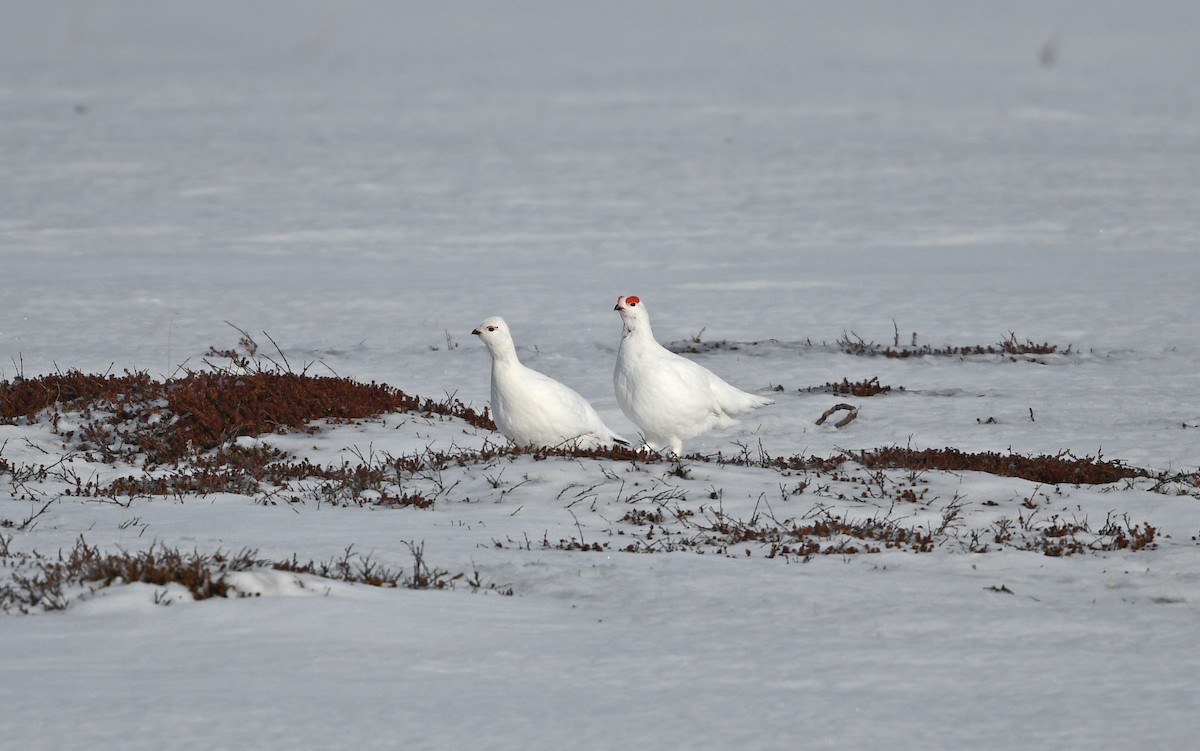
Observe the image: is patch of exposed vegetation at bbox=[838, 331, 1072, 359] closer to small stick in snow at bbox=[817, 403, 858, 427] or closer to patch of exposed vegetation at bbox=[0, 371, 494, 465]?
small stick in snow at bbox=[817, 403, 858, 427]

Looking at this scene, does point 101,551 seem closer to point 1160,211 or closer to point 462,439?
point 462,439

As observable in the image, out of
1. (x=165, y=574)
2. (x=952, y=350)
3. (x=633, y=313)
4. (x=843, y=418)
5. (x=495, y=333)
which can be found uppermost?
(x=633, y=313)

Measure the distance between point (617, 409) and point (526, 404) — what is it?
3557 mm

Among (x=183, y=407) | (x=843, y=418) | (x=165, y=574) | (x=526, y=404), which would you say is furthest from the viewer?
(x=843, y=418)

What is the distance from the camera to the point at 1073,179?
33906 mm

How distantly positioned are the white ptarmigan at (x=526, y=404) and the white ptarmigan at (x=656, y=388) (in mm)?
714

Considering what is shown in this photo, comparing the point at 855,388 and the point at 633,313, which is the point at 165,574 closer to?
the point at 633,313

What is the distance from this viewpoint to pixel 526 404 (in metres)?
9.07

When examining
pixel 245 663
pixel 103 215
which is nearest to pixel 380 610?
pixel 245 663

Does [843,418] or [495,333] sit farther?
[843,418]

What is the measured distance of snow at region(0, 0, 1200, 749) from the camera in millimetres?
4062

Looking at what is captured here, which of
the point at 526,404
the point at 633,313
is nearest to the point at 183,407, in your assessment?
the point at 526,404

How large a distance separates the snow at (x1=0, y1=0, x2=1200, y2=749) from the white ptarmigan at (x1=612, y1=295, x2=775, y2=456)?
930 millimetres

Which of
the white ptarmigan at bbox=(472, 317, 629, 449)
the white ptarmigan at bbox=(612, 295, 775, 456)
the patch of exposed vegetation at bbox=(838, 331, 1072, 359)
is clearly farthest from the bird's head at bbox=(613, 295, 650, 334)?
the patch of exposed vegetation at bbox=(838, 331, 1072, 359)
